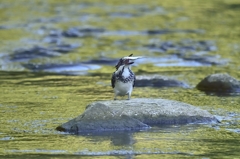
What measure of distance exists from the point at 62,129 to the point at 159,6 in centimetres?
2210

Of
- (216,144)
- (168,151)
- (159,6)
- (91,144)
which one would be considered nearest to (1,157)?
(91,144)

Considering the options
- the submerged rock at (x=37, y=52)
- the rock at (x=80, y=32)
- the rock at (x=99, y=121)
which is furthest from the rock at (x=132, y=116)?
the rock at (x=80, y=32)

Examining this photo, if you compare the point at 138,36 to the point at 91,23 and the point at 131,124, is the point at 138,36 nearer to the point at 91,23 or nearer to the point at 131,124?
the point at 91,23

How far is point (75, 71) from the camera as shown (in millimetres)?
17172

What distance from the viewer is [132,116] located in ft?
34.6

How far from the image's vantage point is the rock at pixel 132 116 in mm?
10070

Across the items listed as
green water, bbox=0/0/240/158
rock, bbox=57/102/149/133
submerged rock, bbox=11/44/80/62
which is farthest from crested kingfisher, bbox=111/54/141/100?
submerged rock, bbox=11/44/80/62

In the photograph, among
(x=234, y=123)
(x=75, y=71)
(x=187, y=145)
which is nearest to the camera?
(x=187, y=145)

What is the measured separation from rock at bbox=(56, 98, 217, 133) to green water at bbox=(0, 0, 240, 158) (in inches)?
10.0

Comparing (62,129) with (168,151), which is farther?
(62,129)

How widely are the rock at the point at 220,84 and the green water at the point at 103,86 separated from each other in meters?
0.25

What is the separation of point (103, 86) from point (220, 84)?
2.50m

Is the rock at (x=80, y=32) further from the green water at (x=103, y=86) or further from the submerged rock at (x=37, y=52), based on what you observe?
the submerged rock at (x=37, y=52)

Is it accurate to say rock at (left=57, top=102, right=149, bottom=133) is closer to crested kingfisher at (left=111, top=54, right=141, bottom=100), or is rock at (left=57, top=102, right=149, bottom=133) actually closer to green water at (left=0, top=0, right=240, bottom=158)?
green water at (left=0, top=0, right=240, bottom=158)
